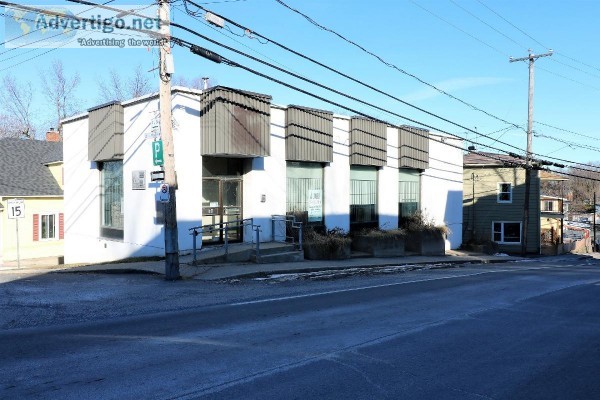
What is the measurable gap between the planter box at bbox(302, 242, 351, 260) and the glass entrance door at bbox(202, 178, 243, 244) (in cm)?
250

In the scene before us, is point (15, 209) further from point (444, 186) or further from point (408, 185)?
point (444, 186)

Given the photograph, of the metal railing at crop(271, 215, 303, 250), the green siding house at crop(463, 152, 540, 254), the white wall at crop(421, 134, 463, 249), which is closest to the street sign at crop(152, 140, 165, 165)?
the metal railing at crop(271, 215, 303, 250)

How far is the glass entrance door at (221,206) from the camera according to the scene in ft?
58.7

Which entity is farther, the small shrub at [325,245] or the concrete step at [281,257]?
the small shrub at [325,245]

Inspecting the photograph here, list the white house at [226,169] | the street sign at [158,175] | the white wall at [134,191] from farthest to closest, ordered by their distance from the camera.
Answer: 1. the white house at [226,169]
2. the white wall at [134,191]
3. the street sign at [158,175]

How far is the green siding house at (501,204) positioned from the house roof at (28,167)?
89.6 ft

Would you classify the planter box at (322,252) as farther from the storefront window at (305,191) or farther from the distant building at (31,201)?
the distant building at (31,201)

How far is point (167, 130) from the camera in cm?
1309

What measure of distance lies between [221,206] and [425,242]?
1130 centimetres

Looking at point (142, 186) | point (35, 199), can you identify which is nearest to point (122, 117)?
point (142, 186)

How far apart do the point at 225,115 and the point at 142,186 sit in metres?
3.80

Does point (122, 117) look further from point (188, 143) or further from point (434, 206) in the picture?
point (434, 206)

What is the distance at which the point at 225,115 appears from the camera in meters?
17.1

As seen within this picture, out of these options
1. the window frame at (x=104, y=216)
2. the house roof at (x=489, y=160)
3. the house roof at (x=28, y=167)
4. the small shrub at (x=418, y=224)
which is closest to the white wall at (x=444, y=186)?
the small shrub at (x=418, y=224)
